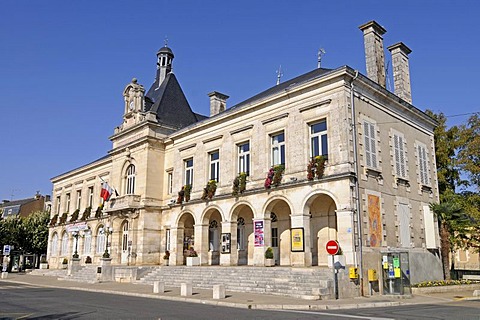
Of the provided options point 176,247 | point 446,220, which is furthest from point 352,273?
point 176,247

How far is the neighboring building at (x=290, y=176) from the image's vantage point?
55.7 feet

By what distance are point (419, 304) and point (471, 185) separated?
17.1 meters

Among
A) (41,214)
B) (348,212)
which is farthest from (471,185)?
(41,214)

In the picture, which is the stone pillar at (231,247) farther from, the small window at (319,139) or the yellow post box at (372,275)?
the yellow post box at (372,275)

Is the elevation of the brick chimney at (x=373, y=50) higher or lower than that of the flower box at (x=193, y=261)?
higher

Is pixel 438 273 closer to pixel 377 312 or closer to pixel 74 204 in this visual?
pixel 377 312

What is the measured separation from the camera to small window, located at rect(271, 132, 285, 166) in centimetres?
1962

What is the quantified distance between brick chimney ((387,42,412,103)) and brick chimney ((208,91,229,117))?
1164cm

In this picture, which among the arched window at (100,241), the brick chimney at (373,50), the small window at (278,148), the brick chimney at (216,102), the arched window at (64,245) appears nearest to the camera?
the small window at (278,148)

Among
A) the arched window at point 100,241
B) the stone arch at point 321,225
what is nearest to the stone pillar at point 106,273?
the arched window at point 100,241

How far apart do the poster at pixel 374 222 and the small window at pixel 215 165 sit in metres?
8.90

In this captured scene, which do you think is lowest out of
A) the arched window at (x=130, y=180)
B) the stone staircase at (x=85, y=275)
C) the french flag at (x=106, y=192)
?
the stone staircase at (x=85, y=275)

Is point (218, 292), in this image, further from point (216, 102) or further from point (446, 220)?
point (216, 102)

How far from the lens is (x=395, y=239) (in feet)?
59.2
